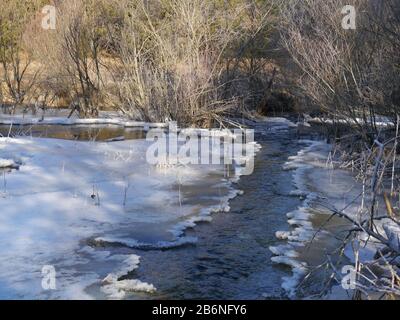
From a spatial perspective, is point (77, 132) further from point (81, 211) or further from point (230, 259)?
point (230, 259)

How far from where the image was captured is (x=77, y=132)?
706 inches

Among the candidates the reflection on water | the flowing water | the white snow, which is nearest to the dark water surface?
the flowing water

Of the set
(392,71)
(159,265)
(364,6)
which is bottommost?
(159,265)

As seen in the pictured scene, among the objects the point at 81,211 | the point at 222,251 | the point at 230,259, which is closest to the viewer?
the point at 230,259

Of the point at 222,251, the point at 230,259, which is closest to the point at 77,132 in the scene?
the point at 222,251

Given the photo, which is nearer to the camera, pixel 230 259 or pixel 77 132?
pixel 230 259

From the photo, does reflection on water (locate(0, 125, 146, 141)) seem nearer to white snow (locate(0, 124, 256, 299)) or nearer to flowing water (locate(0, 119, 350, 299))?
white snow (locate(0, 124, 256, 299))

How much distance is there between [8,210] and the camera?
24.2 feet

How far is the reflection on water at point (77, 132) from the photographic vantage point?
1632cm

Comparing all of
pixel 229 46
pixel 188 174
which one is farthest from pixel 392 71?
pixel 229 46

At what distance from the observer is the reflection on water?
1632cm

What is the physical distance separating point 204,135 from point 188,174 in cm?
670

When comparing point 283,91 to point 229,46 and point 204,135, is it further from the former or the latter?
point 204,135

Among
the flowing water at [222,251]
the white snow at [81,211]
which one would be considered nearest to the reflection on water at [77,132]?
the white snow at [81,211]
